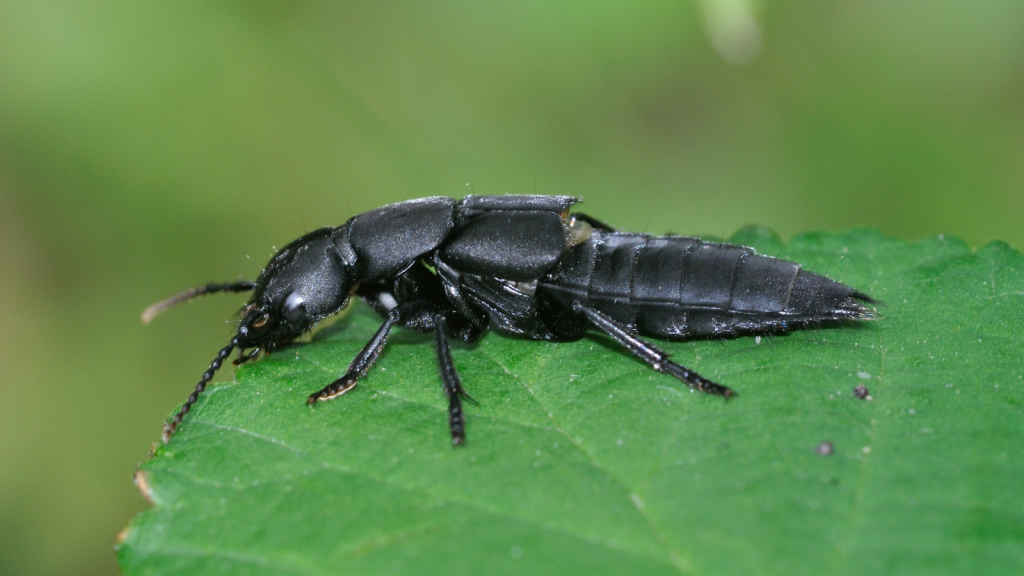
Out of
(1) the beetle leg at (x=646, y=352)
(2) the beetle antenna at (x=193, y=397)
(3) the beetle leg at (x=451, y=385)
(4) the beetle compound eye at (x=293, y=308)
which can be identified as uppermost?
(1) the beetle leg at (x=646, y=352)

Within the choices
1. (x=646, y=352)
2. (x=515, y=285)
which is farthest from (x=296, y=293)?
(x=646, y=352)

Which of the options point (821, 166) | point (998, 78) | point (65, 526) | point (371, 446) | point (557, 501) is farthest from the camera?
point (821, 166)

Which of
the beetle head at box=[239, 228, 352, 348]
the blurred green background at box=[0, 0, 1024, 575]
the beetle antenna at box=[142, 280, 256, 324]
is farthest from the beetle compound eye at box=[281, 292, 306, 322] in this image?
the blurred green background at box=[0, 0, 1024, 575]

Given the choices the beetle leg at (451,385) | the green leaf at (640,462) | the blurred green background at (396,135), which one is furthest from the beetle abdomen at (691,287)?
the blurred green background at (396,135)

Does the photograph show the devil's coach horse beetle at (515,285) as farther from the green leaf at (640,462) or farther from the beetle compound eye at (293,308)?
the green leaf at (640,462)

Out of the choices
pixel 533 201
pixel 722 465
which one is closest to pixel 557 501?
pixel 722 465

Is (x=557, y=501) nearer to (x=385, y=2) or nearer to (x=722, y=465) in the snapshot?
(x=722, y=465)

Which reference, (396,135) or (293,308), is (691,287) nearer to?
(293,308)

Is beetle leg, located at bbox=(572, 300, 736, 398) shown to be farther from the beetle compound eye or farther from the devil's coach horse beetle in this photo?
the beetle compound eye
